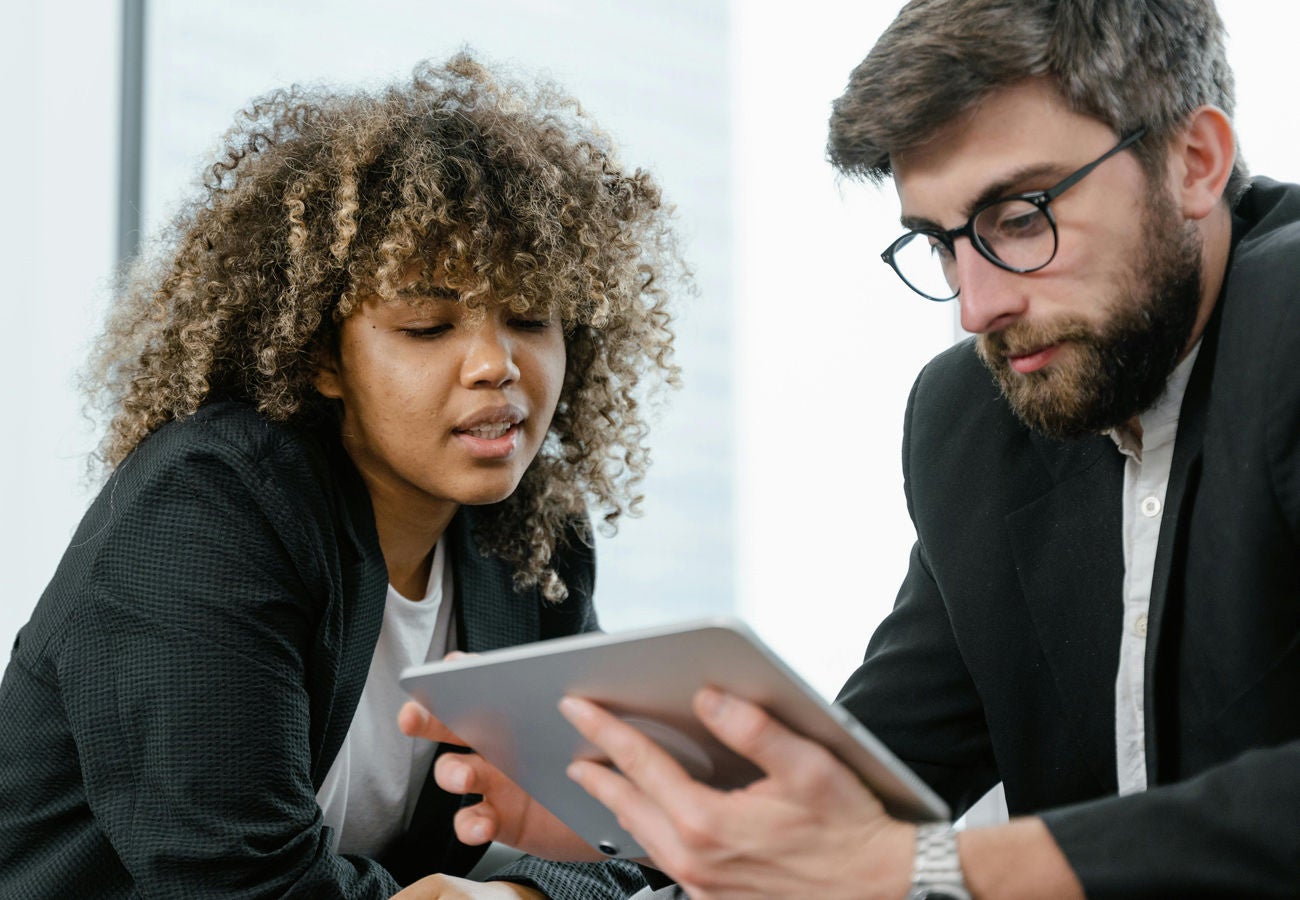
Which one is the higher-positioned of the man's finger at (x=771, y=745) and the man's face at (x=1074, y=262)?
the man's face at (x=1074, y=262)

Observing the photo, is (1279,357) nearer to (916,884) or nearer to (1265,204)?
(1265,204)

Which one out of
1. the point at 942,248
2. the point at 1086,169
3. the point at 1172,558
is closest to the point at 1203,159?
the point at 1086,169

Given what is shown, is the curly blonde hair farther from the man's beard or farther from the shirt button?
the shirt button

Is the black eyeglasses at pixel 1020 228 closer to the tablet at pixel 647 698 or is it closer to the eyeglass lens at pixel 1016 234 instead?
the eyeglass lens at pixel 1016 234

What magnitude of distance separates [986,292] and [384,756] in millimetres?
930

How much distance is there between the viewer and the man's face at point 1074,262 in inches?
46.4

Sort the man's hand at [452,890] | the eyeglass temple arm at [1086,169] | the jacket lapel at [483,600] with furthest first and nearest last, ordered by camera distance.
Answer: the jacket lapel at [483,600] → the man's hand at [452,890] → the eyeglass temple arm at [1086,169]

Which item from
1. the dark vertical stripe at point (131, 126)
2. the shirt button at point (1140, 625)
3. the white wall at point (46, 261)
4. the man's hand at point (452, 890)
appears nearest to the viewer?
the shirt button at point (1140, 625)

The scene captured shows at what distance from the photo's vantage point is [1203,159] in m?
1.24

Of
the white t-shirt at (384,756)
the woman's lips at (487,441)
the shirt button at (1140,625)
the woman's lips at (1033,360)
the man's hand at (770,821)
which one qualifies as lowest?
the white t-shirt at (384,756)

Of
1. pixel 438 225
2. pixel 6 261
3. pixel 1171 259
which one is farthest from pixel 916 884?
pixel 6 261

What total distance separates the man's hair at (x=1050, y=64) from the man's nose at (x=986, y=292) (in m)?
0.12

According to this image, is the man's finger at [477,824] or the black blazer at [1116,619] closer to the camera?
the black blazer at [1116,619]

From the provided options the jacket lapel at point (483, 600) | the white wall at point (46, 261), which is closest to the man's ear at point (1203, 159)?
the jacket lapel at point (483, 600)
